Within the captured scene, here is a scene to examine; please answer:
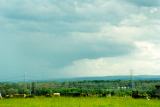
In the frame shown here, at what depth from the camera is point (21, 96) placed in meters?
36.4

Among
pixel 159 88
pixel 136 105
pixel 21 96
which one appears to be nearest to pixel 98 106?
pixel 136 105

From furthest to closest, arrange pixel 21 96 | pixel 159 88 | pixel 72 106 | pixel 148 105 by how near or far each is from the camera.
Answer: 1. pixel 159 88
2. pixel 21 96
3. pixel 148 105
4. pixel 72 106

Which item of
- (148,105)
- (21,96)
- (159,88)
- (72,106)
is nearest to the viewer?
(72,106)

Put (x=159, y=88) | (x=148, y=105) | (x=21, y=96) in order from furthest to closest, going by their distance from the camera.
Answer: (x=159, y=88) < (x=21, y=96) < (x=148, y=105)

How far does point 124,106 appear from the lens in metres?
26.4

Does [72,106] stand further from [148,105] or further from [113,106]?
[148,105]

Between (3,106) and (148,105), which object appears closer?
(3,106)

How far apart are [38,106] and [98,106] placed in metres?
3.65

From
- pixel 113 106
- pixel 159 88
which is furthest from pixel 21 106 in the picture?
pixel 159 88

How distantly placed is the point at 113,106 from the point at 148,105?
2608 mm

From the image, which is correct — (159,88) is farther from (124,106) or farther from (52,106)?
(52,106)

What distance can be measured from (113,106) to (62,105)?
10.3ft

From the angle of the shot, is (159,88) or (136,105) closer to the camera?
(136,105)

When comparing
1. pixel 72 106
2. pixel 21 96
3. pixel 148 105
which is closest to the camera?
pixel 72 106
